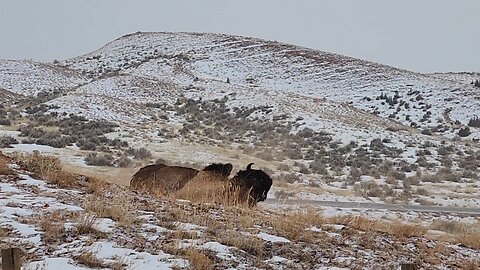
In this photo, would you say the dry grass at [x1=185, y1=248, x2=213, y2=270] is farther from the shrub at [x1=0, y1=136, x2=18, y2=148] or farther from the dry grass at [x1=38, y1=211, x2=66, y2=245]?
the shrub at [x1=0, y1=136, x2=18, y2=148]

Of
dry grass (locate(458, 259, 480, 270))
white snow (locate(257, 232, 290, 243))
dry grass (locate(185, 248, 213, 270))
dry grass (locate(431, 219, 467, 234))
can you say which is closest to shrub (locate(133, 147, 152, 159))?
dry grass (locate(431, 219, 467, 234))

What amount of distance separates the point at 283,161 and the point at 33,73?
3473 cm

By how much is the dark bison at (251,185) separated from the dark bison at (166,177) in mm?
279

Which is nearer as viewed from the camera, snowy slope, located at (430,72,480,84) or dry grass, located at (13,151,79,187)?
dry grass, located at (13,151,79,187)

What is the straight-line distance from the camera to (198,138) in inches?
1357

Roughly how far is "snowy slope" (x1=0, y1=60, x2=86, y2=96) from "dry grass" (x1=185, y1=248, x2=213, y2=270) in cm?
4596

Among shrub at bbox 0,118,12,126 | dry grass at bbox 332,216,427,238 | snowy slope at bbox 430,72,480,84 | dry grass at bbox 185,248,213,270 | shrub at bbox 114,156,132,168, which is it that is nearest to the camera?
dry grass at bbox 185,248,213,270

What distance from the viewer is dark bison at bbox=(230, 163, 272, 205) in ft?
33.7

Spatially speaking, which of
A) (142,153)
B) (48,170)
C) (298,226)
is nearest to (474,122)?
(142,153)

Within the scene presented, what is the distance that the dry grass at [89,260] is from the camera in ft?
17.5

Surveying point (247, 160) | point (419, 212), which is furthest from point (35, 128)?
point (419, 212)

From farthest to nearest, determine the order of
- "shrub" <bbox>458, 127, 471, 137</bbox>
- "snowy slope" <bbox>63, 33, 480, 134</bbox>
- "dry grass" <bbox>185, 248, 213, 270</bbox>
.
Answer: "snowy slope" <bbox>63, 33, 480, 134</bbox> < "shrub" <bbox>458, 127, 471, 137</bbox> < "dry grass" <bbox>185, 248, 213, 270</bbox>

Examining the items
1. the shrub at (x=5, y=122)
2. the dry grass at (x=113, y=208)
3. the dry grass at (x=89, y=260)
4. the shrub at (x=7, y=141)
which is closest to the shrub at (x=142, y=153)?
the shrub at (x=7, y=141)

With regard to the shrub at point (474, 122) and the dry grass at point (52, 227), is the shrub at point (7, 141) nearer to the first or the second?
the dry grass at point (52, 227)
